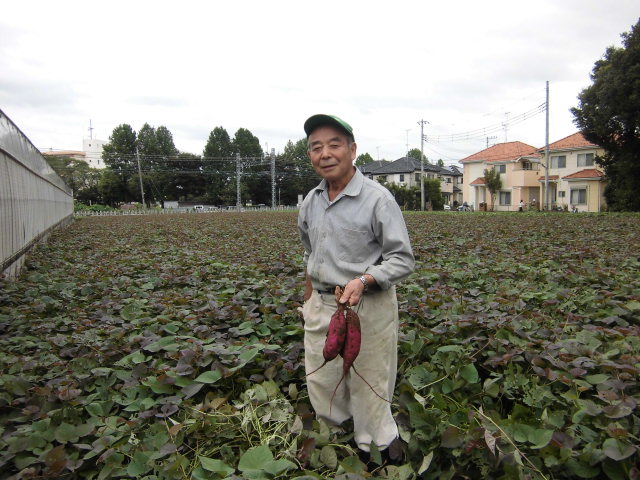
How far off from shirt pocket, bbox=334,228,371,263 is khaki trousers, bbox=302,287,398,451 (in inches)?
7.1

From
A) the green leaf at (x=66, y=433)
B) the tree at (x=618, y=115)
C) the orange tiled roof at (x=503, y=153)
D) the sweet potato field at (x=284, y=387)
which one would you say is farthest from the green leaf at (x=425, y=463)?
the orange tiled roof at (x=503, y=153)

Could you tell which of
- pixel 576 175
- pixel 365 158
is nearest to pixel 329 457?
pixel 576 175

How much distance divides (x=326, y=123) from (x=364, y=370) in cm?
114

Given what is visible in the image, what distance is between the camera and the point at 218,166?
62.0 meters

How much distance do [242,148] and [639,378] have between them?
6492 cm

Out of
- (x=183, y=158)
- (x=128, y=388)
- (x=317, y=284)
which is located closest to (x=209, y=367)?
(x=128, y=388)

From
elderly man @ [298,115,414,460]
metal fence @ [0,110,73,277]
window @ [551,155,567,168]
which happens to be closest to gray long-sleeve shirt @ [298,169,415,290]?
elderly man @ [298,115,414,460]

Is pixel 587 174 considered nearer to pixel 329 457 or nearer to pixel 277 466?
pixel 329 457

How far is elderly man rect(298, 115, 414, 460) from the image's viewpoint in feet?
6.89

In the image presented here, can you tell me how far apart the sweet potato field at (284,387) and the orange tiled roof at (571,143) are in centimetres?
3858

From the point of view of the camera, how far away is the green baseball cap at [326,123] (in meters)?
2.11

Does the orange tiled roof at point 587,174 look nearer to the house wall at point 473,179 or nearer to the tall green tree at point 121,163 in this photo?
the house wall at point 473,179

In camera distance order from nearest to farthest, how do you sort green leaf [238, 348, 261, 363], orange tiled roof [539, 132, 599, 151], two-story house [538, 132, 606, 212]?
green leaf [238, 348, 261, 363] < two-story house [538, 132, 606, 212] < orange tiled roof [539, 132, 599, 151]

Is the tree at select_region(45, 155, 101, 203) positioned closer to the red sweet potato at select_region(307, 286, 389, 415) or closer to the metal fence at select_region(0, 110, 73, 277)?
the metal fence at select_region(0, 110, 73, 277)
